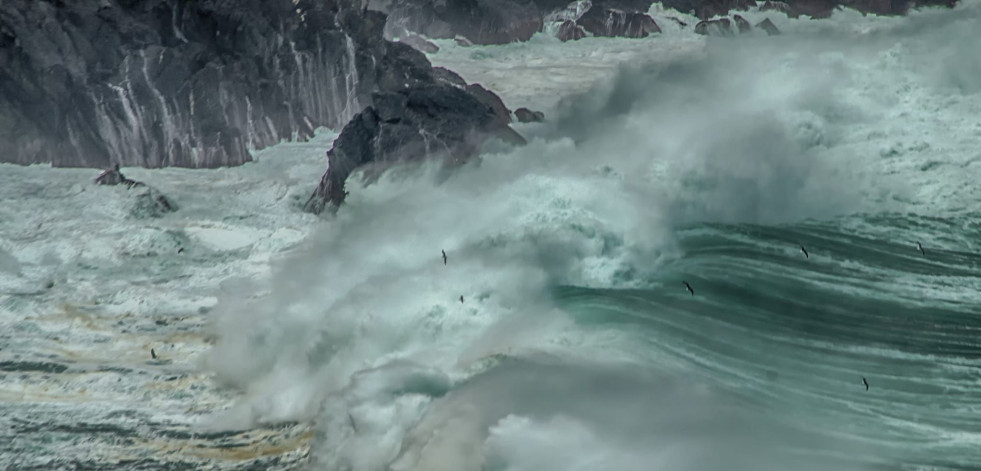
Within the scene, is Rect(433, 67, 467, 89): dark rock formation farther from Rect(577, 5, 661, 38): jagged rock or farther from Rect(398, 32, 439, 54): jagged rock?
Rect(577, 5, 661, 38): jagged rock

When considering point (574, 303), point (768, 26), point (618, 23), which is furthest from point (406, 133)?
point (618, 23)

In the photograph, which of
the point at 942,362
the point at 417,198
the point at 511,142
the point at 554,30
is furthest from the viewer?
the point at 554,30

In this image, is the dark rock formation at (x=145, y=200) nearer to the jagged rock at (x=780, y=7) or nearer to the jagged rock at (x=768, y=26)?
the jagged rock at (x=768, y=26)

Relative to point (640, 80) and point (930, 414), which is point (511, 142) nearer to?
point (640, 80)

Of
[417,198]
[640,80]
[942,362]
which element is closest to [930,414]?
[942,362]

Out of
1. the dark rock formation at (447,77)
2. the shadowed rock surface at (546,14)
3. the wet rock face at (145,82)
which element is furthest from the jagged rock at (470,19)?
the wet rock face at (145,82)

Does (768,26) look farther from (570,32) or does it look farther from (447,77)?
(447,77)
